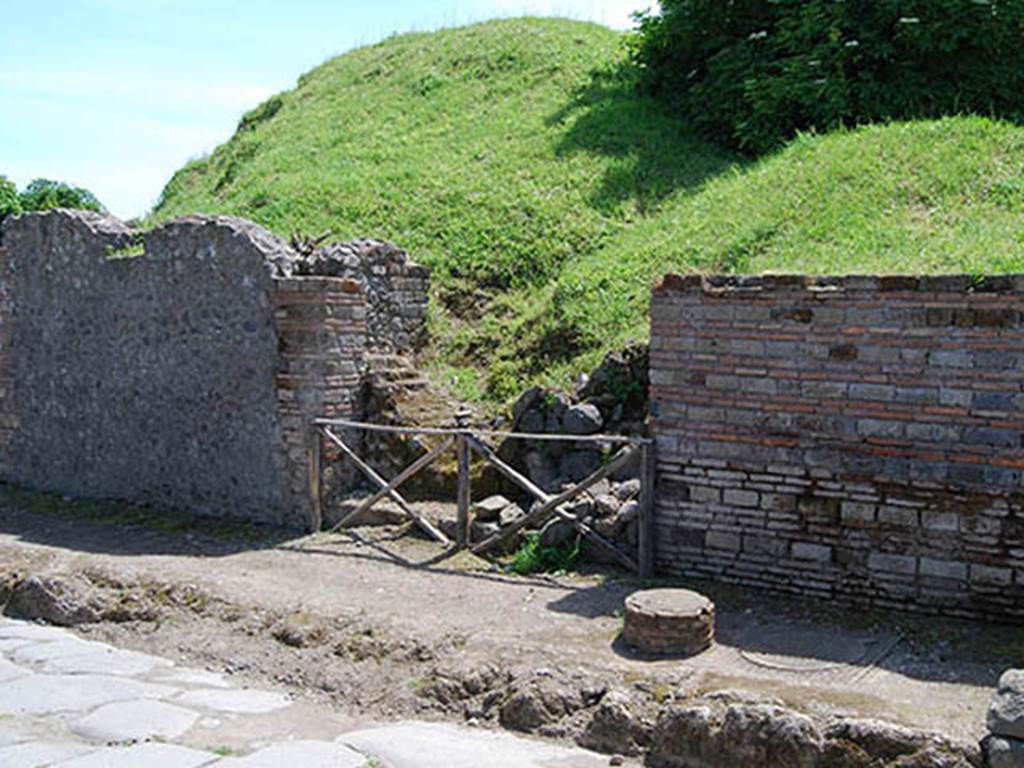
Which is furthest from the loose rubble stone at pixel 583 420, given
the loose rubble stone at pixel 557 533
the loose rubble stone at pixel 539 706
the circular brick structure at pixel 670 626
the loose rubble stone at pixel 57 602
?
the loose rubble stone at pixel 57 602

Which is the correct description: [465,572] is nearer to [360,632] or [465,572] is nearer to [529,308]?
[360,632]

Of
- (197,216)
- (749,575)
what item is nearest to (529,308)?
(197,216)

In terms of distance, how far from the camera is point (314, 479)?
9734 mm

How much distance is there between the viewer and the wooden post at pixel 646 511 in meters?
7.85

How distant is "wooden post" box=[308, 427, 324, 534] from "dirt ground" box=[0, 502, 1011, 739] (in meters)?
0.36

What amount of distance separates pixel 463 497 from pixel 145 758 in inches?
148

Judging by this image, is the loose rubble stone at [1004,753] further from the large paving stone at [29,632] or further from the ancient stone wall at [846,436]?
the large paving stone at [29,632]

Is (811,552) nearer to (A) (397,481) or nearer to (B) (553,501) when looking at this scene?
(B) (553,501)

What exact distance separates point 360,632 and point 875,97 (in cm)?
1152

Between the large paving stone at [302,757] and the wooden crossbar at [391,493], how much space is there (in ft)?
11.2

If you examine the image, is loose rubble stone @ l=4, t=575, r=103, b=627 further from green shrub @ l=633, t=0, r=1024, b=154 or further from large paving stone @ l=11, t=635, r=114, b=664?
green shrub @ l=633, t=0, r=1024, b=154

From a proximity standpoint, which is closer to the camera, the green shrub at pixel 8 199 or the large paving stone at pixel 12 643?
the large paving stone at pixel 12 643

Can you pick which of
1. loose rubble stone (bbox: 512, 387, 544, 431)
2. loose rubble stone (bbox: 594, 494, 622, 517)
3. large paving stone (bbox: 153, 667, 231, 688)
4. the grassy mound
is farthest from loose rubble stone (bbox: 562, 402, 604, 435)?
large paving stone (bbox: 153, 667, 231, 688)

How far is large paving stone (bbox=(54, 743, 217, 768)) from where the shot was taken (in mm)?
5418
